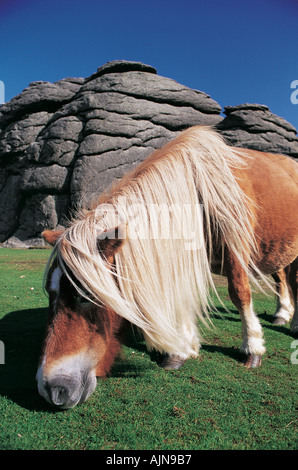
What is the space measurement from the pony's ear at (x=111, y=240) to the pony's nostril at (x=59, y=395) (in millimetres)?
738

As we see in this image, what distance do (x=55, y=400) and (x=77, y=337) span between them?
1.05ft

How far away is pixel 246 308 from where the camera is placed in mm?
2480

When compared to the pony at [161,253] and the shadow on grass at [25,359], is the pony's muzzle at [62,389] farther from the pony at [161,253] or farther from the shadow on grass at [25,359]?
the shadow on grass at [25,359]

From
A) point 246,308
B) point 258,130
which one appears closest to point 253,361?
point 246,308

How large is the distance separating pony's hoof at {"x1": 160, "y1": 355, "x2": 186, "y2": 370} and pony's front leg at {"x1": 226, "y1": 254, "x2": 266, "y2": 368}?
1.82 feet

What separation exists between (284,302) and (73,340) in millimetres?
3394

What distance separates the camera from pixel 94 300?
1.72 metres

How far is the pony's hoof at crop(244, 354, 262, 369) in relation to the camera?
245 cm

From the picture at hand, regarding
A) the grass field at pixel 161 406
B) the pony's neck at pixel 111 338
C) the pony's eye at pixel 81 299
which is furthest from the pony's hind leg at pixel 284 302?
the pony's eye at pixel 81 299

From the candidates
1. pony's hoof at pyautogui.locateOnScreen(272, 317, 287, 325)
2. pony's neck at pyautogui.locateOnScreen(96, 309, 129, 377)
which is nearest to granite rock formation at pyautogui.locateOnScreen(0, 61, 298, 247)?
pony's hoof at pyautogui.locateOnScreen(272, 317, 287, 325)

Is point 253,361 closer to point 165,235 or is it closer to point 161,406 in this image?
point 161,406

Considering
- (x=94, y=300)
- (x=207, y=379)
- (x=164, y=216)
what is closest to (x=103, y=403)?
(x=94, y=300)

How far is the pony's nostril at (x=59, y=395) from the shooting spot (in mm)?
1511

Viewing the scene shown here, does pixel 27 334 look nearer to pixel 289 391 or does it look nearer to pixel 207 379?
pixel 207 379
